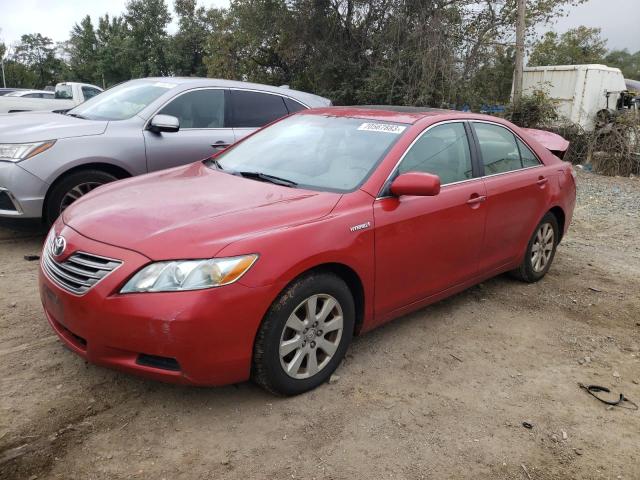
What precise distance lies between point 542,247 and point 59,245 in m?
4.03

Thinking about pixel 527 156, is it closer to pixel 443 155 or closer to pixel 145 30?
pixel 443 155

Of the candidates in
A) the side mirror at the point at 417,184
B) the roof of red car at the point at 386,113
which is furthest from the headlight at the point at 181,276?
the roof of red car at the point at 386,113

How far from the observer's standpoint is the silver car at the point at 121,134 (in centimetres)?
488

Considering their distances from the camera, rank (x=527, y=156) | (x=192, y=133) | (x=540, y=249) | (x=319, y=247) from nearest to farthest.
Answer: (x=319, y=247) < (x=527, y=156) < (x=540, y=249) < (x=192, y=133)

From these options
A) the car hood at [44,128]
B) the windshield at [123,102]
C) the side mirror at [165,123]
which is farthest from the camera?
the windshield at [123,102]

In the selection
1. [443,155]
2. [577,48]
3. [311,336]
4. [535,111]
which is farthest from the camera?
[577,48]

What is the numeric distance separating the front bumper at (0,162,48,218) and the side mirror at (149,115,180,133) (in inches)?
45.3

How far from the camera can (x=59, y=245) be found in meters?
2.91

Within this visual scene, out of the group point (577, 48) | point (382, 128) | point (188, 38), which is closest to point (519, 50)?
point (382, 128)

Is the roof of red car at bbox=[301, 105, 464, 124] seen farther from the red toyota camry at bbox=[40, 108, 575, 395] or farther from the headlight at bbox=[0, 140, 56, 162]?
the headlight at bbox=[0, 140, 56, 162]

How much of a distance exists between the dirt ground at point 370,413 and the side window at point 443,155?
1.15 metres

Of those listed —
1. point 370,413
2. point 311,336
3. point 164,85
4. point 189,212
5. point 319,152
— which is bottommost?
point 370,413

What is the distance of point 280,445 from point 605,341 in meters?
2.70

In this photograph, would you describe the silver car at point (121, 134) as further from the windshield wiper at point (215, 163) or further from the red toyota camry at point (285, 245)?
the red toyota camry at point (285, 245)
